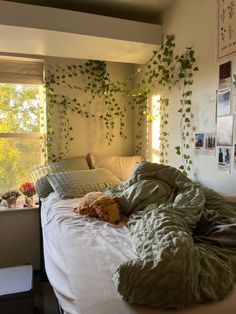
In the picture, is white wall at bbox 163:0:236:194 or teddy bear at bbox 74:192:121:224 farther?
white wall at bbox 163:0:236:194

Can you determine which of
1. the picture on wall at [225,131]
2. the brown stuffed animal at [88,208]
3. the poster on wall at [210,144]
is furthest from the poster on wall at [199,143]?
the brown stuffed animal at [88,208]

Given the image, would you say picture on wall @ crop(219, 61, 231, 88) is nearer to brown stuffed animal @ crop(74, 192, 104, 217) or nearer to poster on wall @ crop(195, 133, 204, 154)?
poster on wall @ crop(195, 133, 204, 154)

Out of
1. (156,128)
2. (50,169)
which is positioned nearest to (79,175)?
(50,169)

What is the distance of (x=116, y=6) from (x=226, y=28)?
1051mm

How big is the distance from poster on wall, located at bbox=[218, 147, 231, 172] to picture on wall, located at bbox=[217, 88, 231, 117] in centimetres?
24

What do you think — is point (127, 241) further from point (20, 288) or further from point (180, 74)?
point (180, 74)

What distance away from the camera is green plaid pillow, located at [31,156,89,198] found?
8.01ft

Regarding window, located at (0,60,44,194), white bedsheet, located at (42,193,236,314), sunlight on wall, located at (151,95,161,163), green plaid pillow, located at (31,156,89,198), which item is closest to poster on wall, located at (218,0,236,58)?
sunlight on wall, located at (151,95,161,163)

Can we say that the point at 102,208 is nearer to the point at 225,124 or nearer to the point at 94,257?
the point at 94,257

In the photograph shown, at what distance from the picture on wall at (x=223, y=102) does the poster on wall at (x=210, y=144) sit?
166 millimetres

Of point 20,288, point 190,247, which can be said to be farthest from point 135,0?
point 20,288

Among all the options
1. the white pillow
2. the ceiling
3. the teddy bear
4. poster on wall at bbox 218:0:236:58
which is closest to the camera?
the teddy bear

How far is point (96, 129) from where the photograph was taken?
9.97 ft

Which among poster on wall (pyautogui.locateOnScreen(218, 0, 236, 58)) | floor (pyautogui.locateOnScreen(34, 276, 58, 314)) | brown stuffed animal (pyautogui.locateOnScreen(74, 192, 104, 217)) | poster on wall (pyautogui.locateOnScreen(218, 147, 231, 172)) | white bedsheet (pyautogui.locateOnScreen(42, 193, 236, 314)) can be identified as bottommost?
floor (pyautogui.locateOnScreen(34, 276, 58, 314))
